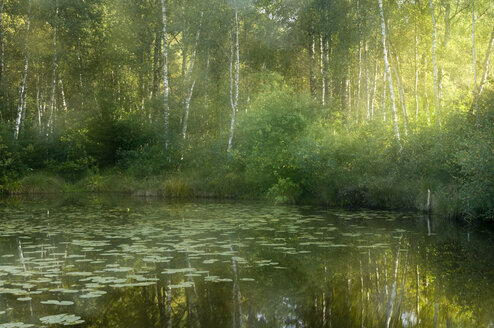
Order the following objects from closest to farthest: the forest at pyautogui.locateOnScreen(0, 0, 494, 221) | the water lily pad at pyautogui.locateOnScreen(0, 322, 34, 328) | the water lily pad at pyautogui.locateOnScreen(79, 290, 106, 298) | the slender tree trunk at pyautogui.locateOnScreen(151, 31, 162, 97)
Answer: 1. the water lily pad at pyautogui.locateOnScreen(0, 322, 34, 328)
2. the water lily pad at pyautogui.locateOnScreen(79, 290, 106, 298)
3. the forest at pyautogui.locateOnScreen(0, 0, 494, 221)
4. the slender tree trunk at pyautogui.locateOnScreen(151, 31, 162, 97)

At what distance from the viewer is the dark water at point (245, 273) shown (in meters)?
6.14

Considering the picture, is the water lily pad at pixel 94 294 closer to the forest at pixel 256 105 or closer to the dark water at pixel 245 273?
the dark water at pixel 245 273

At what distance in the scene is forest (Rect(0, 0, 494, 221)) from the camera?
19453mm

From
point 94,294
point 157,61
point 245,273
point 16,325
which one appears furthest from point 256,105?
point 16,325

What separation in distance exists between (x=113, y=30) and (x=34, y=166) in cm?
1186

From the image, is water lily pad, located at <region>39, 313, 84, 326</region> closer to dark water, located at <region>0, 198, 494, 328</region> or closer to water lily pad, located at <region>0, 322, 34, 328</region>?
dark water, located at <region>0, 198, 494, 328</region>

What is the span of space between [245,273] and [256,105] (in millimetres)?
20104

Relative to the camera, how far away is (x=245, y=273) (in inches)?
336

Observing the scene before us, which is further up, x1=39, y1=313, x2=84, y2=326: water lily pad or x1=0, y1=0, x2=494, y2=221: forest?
x1=0, y1=0, x2=494, y2=221: forest

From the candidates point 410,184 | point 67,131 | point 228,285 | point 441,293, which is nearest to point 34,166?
point 67,131

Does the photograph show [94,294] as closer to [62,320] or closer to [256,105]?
[62,320]

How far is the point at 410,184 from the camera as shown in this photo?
18234mm

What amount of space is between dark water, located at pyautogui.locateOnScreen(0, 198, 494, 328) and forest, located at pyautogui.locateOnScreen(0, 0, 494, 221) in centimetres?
445

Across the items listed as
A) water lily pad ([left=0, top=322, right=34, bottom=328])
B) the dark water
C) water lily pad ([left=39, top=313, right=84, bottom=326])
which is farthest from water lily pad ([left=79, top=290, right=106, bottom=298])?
water lily pad ([left=0, top=322, right=34, bottom=328])
